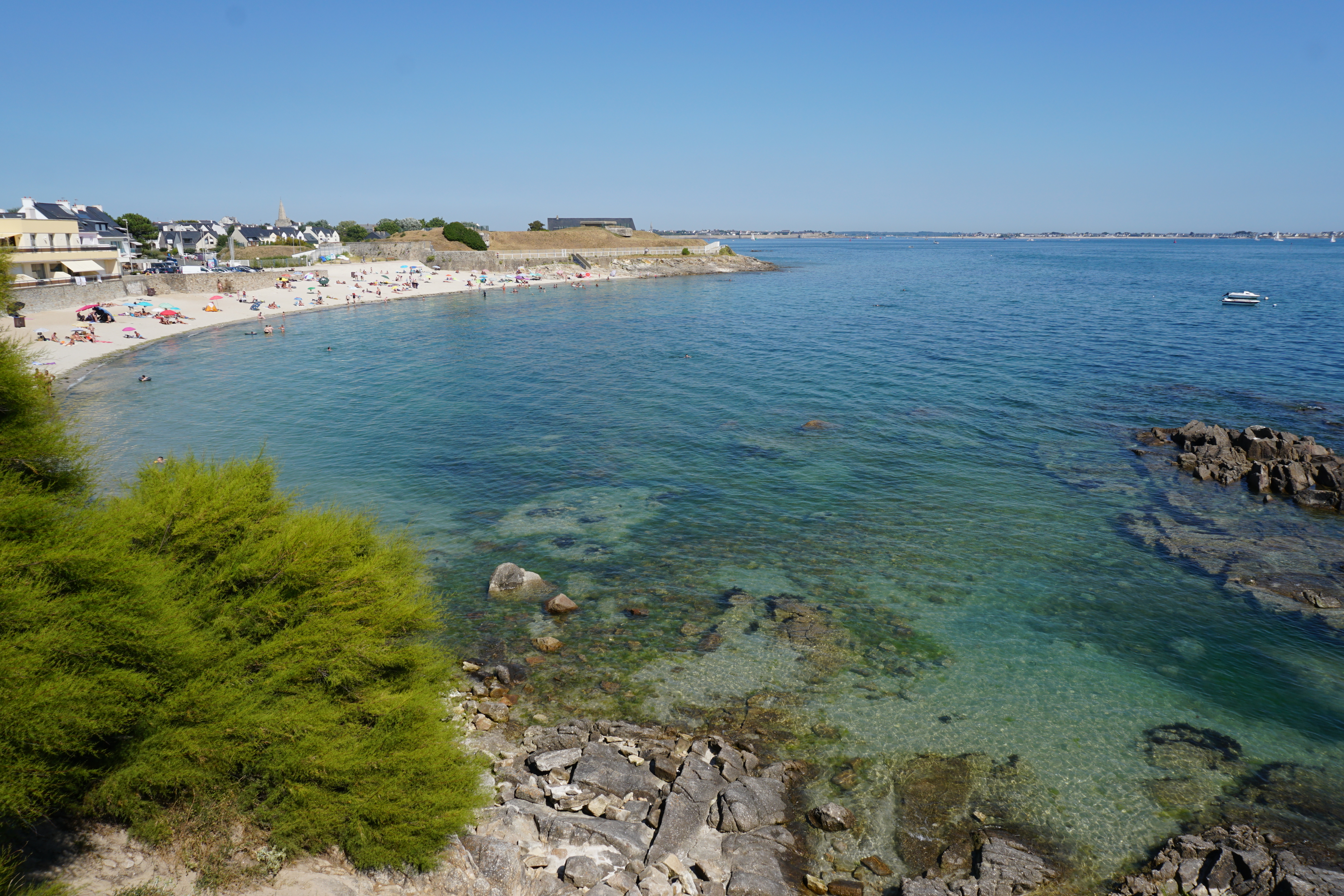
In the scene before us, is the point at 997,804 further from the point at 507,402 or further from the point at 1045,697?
the point at 507,402

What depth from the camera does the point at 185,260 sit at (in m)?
121

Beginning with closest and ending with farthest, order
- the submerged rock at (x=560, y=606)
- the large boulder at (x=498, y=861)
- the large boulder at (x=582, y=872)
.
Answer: the large boulder at (x=498, y=861) < the large boulder at (x=582, y=872) < the submerged rock at (x=560, y=606)

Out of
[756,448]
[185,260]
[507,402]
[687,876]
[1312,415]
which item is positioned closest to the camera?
[687,876]

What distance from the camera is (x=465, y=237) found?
14650cm

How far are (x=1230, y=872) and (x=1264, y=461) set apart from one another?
1059 inches

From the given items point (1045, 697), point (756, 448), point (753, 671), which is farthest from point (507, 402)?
point (1045, 697)

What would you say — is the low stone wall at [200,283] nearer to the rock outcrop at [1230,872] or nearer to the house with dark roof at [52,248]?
the house with dark roof at [52,248]

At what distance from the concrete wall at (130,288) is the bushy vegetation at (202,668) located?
6024 centimetres

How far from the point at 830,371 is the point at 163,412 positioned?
148 ft

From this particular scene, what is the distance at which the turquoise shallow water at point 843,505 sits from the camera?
17516mm

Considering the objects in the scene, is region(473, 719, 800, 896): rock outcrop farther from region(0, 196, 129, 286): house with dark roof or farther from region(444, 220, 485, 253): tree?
region(444, 220, 485, 253): tree

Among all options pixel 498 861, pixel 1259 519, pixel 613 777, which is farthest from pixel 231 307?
pixel 1259 519

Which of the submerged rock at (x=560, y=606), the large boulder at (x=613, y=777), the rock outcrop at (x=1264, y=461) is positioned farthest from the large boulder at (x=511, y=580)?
the rock outcrop at (x=1264, y=461)

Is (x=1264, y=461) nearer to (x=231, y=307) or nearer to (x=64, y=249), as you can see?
(x=231, y=307)
